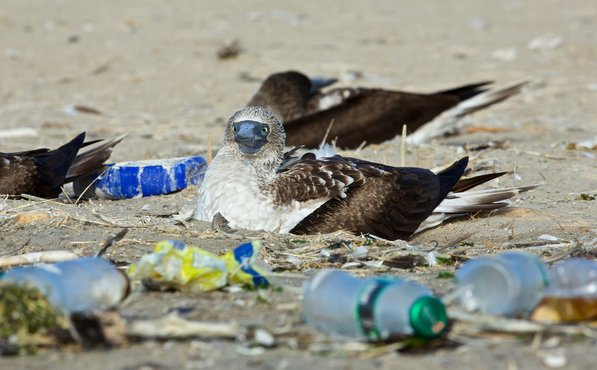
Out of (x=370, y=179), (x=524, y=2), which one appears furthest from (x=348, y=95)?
(x=524, y=2)

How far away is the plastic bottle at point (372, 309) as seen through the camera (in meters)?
2.19

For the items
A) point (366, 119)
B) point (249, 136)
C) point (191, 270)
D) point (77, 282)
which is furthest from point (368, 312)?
point (366, 119)

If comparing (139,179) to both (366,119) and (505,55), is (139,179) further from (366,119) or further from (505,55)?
(505,55)

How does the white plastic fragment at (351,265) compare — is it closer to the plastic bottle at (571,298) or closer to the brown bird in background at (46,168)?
the plastic bottle at (571,298)

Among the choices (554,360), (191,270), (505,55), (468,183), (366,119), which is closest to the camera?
(554,360)

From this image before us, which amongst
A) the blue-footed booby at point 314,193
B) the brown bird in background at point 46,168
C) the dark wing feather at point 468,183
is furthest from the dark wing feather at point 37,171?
the dark wing feather at point 468,183

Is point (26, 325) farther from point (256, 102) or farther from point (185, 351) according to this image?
point (256, 102)

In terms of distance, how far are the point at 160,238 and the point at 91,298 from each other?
1481 millimetres

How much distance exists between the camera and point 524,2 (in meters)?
17.9

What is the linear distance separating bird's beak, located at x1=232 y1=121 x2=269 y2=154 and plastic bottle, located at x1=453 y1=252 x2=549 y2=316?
8.05ft

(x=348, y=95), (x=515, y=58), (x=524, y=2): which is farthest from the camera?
(x=524, y=2)

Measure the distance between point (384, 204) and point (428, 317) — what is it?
96.9 inches

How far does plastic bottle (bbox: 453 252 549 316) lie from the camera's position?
2289 millimetres

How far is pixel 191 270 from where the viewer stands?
284cm
